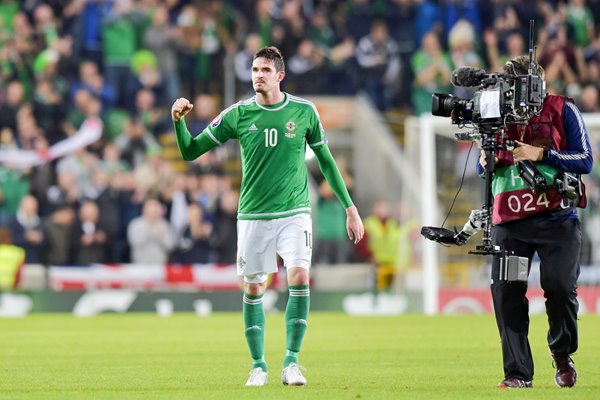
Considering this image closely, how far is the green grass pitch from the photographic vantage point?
10.6 meters

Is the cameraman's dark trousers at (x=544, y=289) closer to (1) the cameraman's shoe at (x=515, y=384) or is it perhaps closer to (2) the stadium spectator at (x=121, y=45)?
(1) the cameraman's shoe at (x=515, y=384)

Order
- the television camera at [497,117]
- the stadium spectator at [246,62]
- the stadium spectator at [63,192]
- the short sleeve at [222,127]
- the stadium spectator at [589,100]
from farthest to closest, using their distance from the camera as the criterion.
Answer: the stadium spectator at [589,100] < the stadium spectator at [246,62] < the stadium spectator at [63,192] < the short sleeve at [222,127] < the television camera at [497,117]

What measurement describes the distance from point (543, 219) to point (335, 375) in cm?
255

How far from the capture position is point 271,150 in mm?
11258

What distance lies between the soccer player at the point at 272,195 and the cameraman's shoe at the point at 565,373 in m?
1.77

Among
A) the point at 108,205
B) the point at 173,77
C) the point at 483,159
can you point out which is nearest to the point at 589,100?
the point at 173,77

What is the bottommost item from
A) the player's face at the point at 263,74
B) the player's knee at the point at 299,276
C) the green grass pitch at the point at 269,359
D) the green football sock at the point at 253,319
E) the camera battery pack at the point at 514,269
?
the green grass pitch at the point at 269,359

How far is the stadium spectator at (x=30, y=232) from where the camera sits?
82.1 feet

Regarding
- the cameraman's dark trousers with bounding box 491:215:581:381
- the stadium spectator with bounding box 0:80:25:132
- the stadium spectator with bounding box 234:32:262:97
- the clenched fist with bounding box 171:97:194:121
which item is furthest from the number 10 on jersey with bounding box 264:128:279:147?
the stadium spectator with bounding box 234:32:262:97

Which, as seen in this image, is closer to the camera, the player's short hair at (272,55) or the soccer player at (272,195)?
the player's short hair at (272,55)

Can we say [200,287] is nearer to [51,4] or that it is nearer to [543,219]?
[51,4]

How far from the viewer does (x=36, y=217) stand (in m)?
25.2

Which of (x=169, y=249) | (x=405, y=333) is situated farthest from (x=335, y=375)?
(x=169, y=249)

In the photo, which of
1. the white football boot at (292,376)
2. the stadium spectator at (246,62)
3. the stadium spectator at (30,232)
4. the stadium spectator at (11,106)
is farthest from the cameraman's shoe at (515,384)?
the stadium spectator at (246,62)
